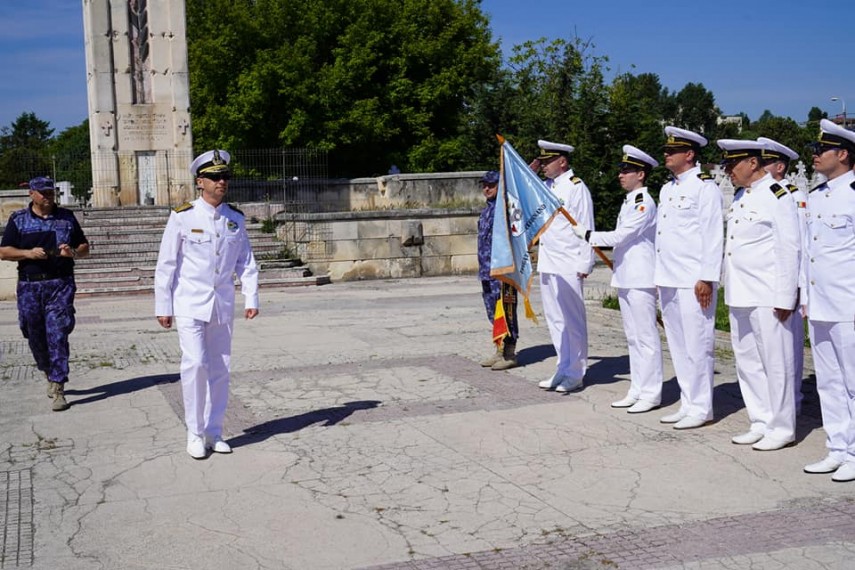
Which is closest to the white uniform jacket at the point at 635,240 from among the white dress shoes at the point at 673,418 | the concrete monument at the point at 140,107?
the white dress shoes at the point at 673,418

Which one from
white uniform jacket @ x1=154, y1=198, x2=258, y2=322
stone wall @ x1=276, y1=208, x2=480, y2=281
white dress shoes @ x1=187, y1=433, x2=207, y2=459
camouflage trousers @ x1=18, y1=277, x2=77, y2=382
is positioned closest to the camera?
white dress shoes @ x1=187, y1=433, x2=207, y2=459

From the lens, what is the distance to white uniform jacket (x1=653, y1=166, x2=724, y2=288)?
23.7 feet

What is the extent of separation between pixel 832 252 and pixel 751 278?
725mm

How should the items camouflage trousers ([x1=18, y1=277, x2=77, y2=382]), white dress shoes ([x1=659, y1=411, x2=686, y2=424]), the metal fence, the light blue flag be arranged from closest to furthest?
white dress shoes ([x1=659, y1=411, x2=686, y2=424]) → the light blue flag → camouflage trousers ([x1=18, y1=277, x2=77, y2=382]) → the metal fence

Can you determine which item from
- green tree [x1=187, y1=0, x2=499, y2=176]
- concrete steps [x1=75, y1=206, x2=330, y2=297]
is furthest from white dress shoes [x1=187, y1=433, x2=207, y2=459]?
green tree [x1=187, y1=0, x2=499, y2=176]

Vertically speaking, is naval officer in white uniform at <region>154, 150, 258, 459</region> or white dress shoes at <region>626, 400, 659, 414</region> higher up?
naval officer in white uniform at <region>154, 150, 258, 459</region>

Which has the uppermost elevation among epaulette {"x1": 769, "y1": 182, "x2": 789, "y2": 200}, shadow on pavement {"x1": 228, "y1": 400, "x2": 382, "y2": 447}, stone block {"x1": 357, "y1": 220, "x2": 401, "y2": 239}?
epaulette {"x1": 769, "y1": 182, "x2": 789, "y2": 200}

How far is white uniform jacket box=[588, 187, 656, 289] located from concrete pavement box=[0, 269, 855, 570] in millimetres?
1094

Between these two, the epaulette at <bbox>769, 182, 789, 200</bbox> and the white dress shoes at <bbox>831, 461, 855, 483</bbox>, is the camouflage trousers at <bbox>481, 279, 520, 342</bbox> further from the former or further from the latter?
the white dress shoes at <bbox>831, 461, 855, 483</bbox>

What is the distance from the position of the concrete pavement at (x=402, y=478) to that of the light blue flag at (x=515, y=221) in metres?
1.09

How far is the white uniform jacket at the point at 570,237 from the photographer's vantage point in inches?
340

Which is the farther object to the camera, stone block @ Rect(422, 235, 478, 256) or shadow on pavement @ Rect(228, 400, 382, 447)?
stone block @ Rect(422, 235, 478, 256)

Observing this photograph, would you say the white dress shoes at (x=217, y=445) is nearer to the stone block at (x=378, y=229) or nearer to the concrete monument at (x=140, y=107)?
the stone block at (x=378, y=229)

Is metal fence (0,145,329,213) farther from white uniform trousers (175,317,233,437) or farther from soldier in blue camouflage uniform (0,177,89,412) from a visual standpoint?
white uniform trousers (175,317,233,437)
